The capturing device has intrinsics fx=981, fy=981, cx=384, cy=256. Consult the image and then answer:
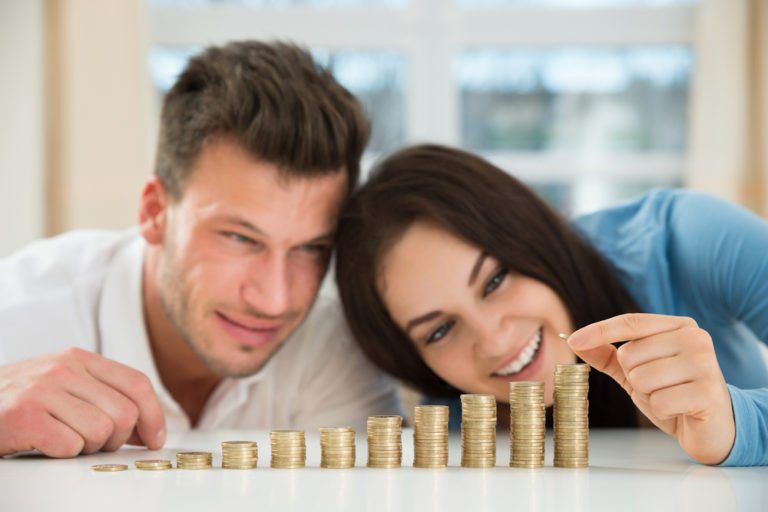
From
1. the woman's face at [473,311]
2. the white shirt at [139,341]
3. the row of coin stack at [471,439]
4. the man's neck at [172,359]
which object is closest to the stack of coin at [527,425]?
the row of coin stack at [471,439]

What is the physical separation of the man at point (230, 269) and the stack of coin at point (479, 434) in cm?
83

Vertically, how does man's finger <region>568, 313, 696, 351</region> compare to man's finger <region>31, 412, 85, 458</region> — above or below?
above

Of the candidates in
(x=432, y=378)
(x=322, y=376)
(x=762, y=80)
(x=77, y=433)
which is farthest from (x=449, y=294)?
(x=762, y=80)

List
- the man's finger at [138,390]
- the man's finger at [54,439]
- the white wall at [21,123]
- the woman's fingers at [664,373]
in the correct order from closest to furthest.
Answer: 1. the woman's fingers at [664,373]
2. the man's finger at [54,439]
3. the man's finger at [138,390]
4. the white wall at [21,123]

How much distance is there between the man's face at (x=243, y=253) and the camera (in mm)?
2123

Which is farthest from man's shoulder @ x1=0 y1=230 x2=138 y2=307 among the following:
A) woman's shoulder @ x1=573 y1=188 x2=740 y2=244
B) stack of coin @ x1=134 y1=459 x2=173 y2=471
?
woman's shoulder @ x1=573 y1=188 x2=740 y2=244

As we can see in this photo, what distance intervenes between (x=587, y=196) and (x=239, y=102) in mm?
3457

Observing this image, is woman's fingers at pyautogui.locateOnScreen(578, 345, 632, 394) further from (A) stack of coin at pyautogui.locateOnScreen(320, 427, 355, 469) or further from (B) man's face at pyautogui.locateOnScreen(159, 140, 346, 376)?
(B) man's face at pyautogui.locateOnScreen(159, 140, 346, 376)

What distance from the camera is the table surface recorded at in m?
1.06

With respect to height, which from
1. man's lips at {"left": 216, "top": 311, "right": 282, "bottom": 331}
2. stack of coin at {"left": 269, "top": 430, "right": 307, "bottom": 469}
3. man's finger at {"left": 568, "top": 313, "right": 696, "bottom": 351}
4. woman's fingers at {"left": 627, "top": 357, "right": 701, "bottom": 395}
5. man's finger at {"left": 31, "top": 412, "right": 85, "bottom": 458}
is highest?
man's finger at {"left": 568, "top": 313, "right": 696, "bottom": 351}

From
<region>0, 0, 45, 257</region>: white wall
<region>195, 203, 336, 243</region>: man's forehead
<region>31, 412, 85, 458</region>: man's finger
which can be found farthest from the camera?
<region>0, 0, 45, 257</region>: white wall

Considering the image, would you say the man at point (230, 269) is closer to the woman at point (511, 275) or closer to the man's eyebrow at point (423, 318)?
the woman at point (511, 275)

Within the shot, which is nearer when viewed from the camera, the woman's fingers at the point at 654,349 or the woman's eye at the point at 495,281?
the woman's fingers at the point at 654,349

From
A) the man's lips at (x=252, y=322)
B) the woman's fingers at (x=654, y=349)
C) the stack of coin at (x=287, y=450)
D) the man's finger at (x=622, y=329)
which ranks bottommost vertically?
the man's lips at (x=252, y=322)
